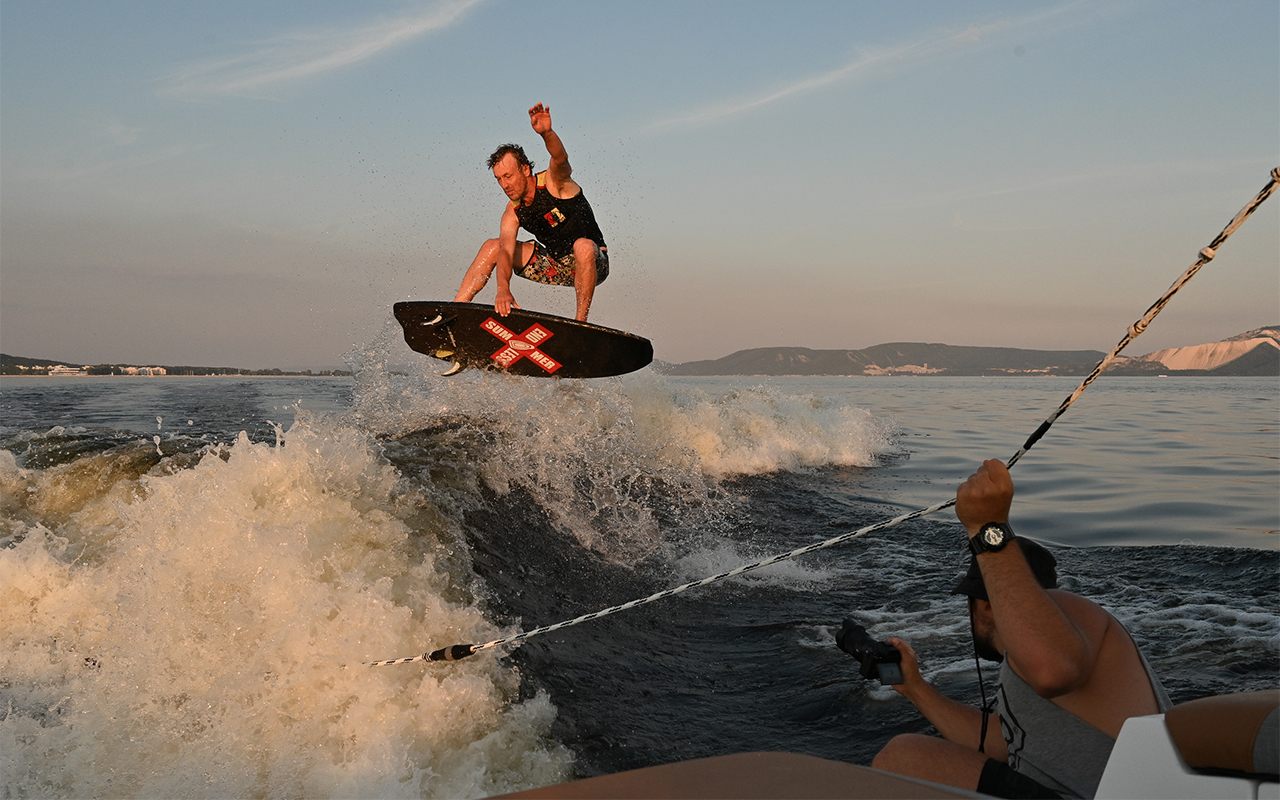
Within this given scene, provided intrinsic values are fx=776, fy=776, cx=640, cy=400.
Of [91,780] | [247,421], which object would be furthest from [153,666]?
[247,421]

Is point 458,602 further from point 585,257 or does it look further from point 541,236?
point 541,236

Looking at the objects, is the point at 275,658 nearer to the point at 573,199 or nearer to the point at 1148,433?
the point at 573,199

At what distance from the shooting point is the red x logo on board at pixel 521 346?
8.03 m

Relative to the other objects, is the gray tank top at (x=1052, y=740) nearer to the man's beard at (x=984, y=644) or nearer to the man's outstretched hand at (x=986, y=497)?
the man's beard at (x=984, y=644)

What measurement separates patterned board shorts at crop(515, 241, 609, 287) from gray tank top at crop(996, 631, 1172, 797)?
6515 millimetres

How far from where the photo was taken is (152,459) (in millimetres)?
6703

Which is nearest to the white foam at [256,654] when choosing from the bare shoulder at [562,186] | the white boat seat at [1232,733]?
the white boat seat at [1232,733]

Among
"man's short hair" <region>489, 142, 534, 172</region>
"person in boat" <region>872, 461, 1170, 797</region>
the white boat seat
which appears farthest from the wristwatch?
"man's short hair" <region>489, 142, 534, 172</region>

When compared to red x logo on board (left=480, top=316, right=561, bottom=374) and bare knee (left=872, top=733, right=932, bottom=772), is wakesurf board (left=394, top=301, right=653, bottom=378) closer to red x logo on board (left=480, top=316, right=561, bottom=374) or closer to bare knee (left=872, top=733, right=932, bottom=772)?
red x logo on board (left=480, top=316, right=561, bottom=374)

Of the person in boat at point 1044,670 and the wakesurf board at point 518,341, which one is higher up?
the wakesurf board at point 518,341

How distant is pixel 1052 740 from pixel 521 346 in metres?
6.69

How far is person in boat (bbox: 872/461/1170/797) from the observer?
207cm

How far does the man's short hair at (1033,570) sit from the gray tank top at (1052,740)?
230mm

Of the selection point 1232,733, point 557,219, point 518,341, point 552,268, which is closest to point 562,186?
point 557,219
